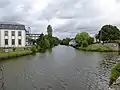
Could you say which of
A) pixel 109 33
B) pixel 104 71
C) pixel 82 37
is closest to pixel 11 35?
pixel 104 71

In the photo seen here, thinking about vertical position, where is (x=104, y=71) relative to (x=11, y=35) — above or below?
below

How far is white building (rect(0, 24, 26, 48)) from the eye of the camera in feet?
234

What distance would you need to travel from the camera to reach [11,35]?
239 feet

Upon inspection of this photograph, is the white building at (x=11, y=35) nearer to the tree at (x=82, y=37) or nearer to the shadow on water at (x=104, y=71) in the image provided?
the shadow on water at (x=104, y=71)

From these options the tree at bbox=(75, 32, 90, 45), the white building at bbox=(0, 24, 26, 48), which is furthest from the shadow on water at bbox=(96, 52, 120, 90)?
the tree at bbox=(75, 32, 90, 45)

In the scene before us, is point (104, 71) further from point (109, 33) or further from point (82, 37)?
point (82, 37)

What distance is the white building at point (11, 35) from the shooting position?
71.4m

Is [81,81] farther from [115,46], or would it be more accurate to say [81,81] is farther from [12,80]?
[115,46]

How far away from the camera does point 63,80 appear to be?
2373cm

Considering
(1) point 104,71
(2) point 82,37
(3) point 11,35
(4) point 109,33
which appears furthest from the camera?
(2) point 82,37

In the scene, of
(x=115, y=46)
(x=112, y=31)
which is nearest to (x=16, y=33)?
(x=115, y=46)

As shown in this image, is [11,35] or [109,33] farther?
[109,33]

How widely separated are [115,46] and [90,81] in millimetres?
68608

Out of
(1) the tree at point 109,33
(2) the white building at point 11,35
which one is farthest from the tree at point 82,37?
(2) the white building at point 11,35
